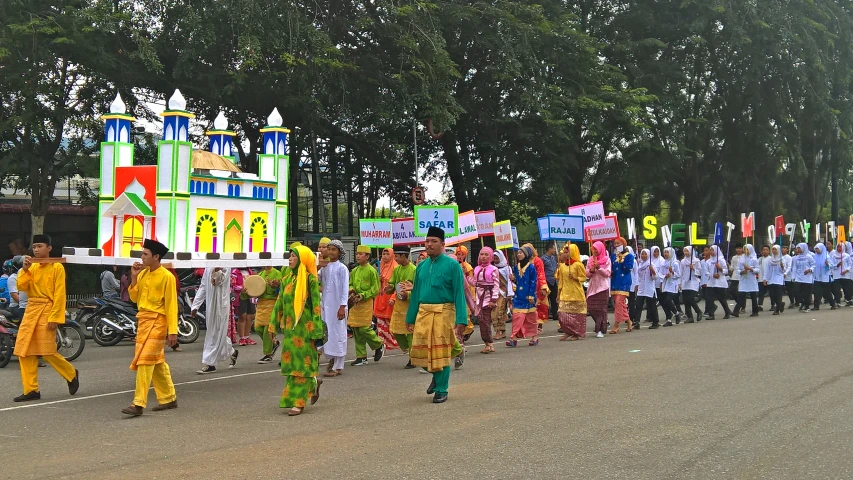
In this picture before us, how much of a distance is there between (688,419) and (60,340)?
8819 mm

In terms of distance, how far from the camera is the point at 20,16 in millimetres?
17250

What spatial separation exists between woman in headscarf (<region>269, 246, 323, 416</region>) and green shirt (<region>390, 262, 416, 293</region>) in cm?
322


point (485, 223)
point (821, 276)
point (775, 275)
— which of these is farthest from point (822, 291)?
point (485, 223)

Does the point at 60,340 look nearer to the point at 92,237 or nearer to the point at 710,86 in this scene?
the point at 92,237

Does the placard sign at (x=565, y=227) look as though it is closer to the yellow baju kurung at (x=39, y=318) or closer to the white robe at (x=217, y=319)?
the white robe at (x=217, y=319)

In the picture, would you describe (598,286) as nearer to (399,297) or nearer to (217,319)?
(399,297)

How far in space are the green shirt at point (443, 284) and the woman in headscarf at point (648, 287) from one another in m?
8.88

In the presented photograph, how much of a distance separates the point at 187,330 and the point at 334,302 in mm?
5463

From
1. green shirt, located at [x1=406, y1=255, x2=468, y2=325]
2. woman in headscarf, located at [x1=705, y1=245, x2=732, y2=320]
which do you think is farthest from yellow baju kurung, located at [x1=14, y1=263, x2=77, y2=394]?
woman in headscarf, located at [x1=705, y1=245, x2=732, y2=320]

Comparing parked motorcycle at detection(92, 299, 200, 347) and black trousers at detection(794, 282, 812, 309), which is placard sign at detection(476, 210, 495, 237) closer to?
parked motorcycle at detection(92, 299, 200, 347)

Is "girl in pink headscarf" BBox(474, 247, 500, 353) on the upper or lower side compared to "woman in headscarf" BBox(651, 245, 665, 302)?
lower

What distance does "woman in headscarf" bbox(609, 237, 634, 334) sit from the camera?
15414 millimetres

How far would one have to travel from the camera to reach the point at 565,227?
59.8 ft

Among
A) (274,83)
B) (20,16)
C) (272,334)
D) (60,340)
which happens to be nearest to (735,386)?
(272,334)
